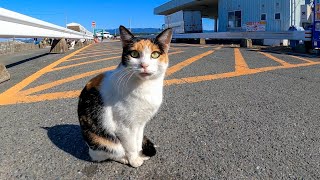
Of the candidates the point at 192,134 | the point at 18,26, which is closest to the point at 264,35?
the point at 18,26

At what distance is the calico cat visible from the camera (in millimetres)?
1793

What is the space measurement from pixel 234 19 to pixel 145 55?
991 inches

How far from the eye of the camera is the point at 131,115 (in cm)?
177

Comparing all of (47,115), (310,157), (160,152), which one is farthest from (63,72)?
(310,157)

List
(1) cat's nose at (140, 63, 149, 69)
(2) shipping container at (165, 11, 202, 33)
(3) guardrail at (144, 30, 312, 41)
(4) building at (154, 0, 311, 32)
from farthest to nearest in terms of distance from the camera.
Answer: (2) shipping container at (165, 11, 202, 33)
(4) building at (154, 0, 311, 32)
(3) guardrail at (144, 30, 312, 41)
(1) cat's nose at (140, 63, 149, 69)

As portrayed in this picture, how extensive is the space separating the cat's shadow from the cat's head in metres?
0.82

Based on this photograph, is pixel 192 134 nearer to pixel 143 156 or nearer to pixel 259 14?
pixel 143 156

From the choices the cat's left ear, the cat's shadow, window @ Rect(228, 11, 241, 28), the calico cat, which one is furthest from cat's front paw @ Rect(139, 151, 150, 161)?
window @ Rect(228, 11, 241, 28)

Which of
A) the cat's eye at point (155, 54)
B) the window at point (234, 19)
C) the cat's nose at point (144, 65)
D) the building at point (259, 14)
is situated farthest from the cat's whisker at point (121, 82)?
the window at point (234, 19)

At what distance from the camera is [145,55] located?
1.83m

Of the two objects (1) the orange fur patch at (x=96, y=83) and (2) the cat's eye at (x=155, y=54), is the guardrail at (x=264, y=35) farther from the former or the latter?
(1) the orange fur patch at (x=96, y=83)

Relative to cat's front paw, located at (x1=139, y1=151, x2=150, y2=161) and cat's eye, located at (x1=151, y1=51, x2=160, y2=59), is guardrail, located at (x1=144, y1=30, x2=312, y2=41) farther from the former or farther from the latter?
cat's front paw, located at (x1=139, y1=151, x2=150, y2=161)

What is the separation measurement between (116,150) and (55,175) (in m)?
0.44

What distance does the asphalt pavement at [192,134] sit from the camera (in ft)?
6.02
